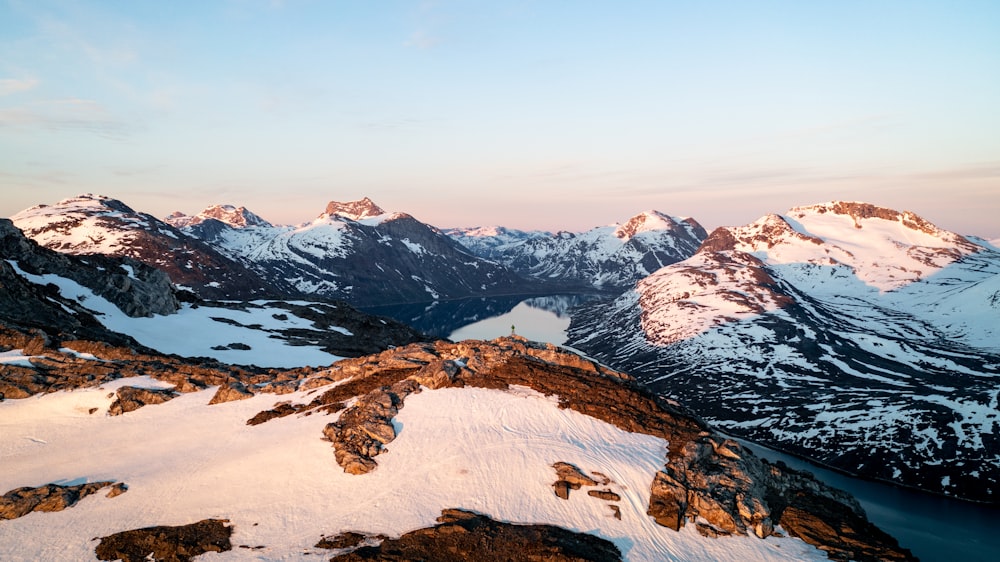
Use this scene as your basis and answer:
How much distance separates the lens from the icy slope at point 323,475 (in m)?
24.2

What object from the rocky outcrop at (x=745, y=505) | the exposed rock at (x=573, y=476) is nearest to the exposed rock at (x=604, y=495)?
the exposed rock at (x=573, y=476)

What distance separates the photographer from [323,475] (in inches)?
1101

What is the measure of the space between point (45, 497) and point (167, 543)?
947cm

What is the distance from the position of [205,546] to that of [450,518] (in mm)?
10165

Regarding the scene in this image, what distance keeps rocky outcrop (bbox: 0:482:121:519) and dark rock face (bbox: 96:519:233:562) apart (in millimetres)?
5155

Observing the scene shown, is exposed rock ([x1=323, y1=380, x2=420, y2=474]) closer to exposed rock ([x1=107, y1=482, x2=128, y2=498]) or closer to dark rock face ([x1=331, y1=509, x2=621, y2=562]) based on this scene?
dark rock face ([x1=331, y1=509, x2=621, y2=562])

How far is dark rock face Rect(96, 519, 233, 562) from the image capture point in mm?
22141

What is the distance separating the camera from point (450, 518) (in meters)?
24.4

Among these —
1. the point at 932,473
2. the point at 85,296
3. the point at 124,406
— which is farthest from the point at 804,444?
the point at 85,296

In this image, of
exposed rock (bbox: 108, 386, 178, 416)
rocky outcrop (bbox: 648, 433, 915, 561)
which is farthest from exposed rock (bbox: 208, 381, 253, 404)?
rocky outcrop (bbox: 648, 433, 915, 561)

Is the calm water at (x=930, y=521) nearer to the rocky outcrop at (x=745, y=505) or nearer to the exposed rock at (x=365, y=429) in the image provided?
the rocky outcrop at (x=745, y=505)

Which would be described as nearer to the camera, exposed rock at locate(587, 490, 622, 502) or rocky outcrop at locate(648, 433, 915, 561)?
rocky outcrop at locate(648, 433, 915, 561)

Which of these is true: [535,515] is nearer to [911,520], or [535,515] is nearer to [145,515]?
[145,515]

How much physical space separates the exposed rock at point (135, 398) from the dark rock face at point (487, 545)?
27817 millimetres
